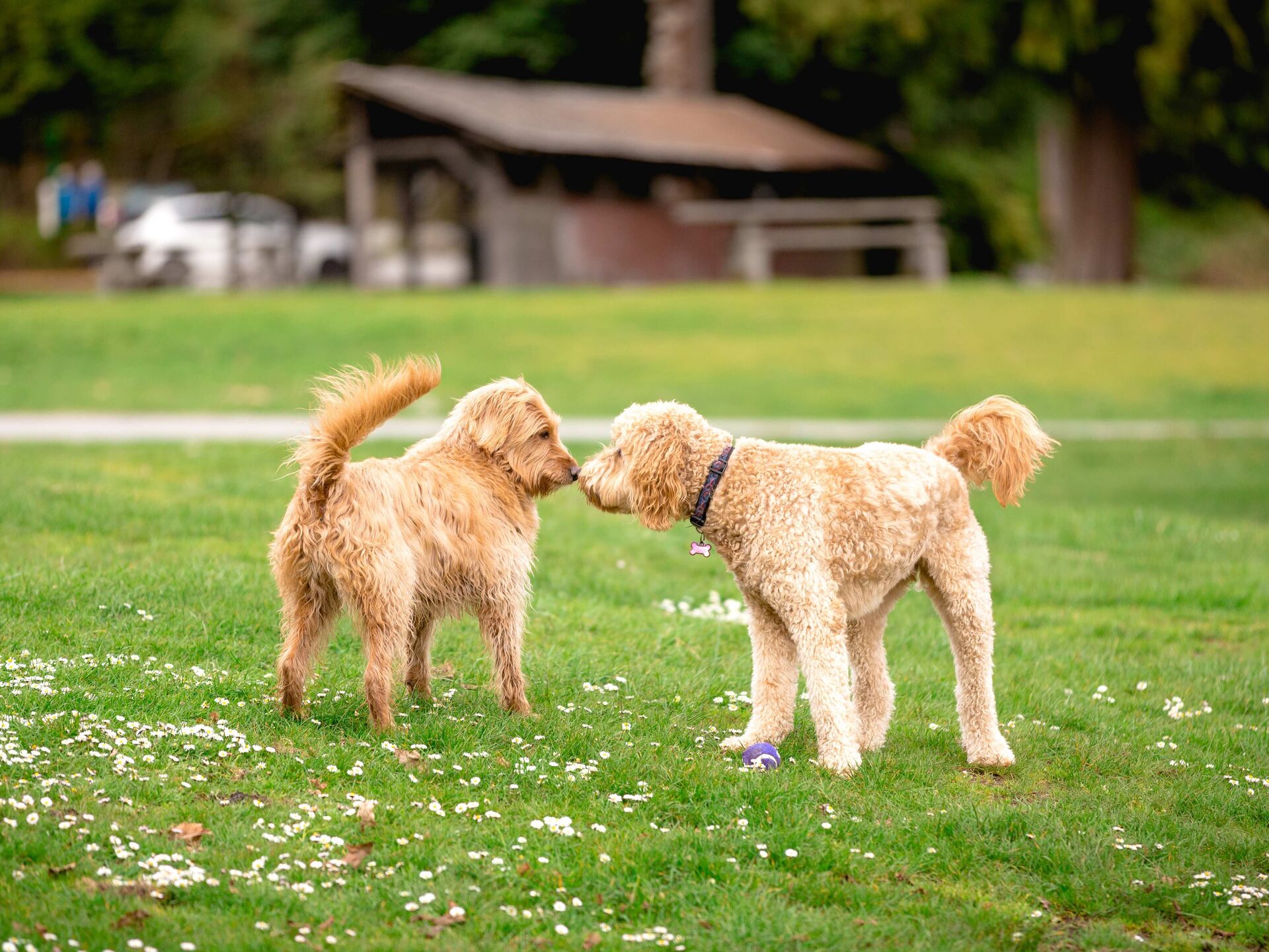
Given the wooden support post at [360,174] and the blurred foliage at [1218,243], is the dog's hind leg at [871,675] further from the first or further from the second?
the blurred foliage at [1218,243]

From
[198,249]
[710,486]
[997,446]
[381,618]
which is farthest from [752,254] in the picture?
[381,618]

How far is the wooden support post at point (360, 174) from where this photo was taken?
30.5m

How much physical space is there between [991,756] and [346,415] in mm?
3130

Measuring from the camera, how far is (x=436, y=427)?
16266 millimetres

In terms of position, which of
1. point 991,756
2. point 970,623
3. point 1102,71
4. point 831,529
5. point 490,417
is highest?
→ point 1102,71

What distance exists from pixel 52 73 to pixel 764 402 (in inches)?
1093

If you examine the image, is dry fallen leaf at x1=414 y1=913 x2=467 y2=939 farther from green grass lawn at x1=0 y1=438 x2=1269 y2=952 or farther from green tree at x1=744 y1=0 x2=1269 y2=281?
green tree at x1=744 y1=0 x2=1269 y2=281

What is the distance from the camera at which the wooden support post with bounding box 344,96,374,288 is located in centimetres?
3053

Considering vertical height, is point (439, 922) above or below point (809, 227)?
below

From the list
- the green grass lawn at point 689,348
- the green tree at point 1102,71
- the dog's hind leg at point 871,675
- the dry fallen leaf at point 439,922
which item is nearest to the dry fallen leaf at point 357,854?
the dry fallen leaf at point 439,922

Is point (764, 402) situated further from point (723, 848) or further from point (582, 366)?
point (723, 848)

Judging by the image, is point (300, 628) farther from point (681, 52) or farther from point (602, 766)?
point (681, 52)

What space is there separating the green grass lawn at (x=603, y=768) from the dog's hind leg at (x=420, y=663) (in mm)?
85

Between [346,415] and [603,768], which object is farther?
[603,768]
